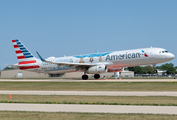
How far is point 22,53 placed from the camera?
5778 cm

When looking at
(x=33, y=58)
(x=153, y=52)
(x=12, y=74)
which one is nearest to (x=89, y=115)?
(x=153, y=52)

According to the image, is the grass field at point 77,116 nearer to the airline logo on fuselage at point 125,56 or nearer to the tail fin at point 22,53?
the airline logo on fuselage at point 125,56

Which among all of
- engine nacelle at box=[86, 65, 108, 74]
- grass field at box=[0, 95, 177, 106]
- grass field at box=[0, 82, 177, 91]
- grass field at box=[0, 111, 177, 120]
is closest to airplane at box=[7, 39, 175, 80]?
engine nacelle at box=[86, 65, 108, 74]

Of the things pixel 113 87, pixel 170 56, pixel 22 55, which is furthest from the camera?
pixel 22 55

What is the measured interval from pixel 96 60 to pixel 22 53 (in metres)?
18.4

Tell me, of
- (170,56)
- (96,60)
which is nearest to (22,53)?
(96,60)

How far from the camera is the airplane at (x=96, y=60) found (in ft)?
153

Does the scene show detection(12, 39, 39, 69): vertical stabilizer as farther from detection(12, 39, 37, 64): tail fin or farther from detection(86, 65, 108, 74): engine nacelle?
detection(86, 65, 108, 74): engine nacelle

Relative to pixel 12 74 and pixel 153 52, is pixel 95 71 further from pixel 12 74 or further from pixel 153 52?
pixel 12 74

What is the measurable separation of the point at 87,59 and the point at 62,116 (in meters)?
40.3

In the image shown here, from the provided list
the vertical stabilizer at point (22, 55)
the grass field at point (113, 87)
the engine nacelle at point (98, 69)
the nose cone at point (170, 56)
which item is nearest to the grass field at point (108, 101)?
the grass field at point (113, 87)

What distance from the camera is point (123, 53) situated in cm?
4881

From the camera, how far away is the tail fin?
57.6 metres

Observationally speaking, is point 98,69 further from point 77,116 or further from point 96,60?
point 77,116
